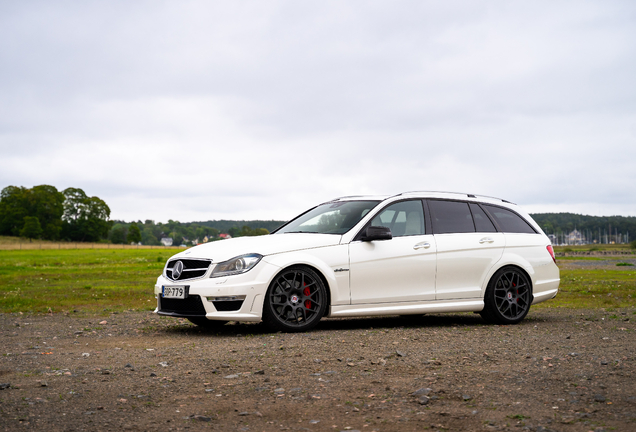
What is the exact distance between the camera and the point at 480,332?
328 inches

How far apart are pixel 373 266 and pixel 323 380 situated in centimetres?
350

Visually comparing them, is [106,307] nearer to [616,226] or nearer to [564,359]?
[564,359]

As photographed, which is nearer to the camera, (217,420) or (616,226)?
(217,420)

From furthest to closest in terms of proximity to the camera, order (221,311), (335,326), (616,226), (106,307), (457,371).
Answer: (616,226) → (106,307) → (335,326) → (221,311) → (457,371)

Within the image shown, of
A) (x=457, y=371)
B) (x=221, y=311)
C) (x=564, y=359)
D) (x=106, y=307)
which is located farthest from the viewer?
(x=106, y=307)

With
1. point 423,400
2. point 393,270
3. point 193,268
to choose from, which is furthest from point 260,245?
point 423,400

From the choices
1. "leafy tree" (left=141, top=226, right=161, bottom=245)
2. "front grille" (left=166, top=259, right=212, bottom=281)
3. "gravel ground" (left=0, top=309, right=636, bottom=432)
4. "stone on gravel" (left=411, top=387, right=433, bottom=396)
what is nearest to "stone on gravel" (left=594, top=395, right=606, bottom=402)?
"gravel ground" (left=0, top=309, right=636, bottom=432)

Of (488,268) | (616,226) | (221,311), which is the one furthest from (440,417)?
(616,226)

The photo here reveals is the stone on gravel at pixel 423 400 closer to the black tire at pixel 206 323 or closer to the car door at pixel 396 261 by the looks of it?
the car door at pixel 396 261

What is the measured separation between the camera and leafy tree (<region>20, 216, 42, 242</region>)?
11636 centimetres

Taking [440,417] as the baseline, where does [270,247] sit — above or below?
above

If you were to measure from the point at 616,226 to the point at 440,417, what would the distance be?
177 m

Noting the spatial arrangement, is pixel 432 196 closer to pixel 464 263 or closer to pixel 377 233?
pixel 464 263

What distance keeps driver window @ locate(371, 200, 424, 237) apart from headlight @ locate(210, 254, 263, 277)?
1.88m
